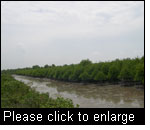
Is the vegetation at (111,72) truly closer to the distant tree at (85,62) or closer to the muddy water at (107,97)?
the muddy water at (107,97)

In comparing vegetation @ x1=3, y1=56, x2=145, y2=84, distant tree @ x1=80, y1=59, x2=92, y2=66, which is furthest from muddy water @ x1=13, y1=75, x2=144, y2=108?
distant tree @ x1=80, y1=59, x2=92, y2=66

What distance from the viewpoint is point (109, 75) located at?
1197 inches

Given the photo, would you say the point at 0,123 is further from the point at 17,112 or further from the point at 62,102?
the point at 62,102

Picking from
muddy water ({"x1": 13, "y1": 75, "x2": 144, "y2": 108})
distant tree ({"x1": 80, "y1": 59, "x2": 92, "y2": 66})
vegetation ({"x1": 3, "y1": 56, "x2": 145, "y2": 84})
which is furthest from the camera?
distant tree ({"x1": 80, "y1": 59, "x2": 92, "y2": 66})

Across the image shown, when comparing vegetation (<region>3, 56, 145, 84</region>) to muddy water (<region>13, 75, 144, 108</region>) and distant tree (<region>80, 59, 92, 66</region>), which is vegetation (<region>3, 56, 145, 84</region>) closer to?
muddy water (<region>13, 75, 144, 108</region>)

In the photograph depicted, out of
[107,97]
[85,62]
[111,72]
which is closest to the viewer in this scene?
[107,97]

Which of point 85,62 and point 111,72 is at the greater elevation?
point 85,62

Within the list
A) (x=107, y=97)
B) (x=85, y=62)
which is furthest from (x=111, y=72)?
(x=85, y=62)

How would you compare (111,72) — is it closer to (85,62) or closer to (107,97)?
(107,97)

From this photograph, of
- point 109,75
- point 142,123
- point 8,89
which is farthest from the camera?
point 109,75

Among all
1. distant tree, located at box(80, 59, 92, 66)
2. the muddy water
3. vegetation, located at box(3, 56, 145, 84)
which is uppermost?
distant tree, located at box(80, 59, 92, 66)

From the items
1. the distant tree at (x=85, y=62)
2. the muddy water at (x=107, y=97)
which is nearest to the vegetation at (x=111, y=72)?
the muddy water at (x=107, y=97)

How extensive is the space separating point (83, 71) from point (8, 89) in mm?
21796

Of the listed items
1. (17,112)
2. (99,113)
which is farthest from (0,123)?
(99,113)
